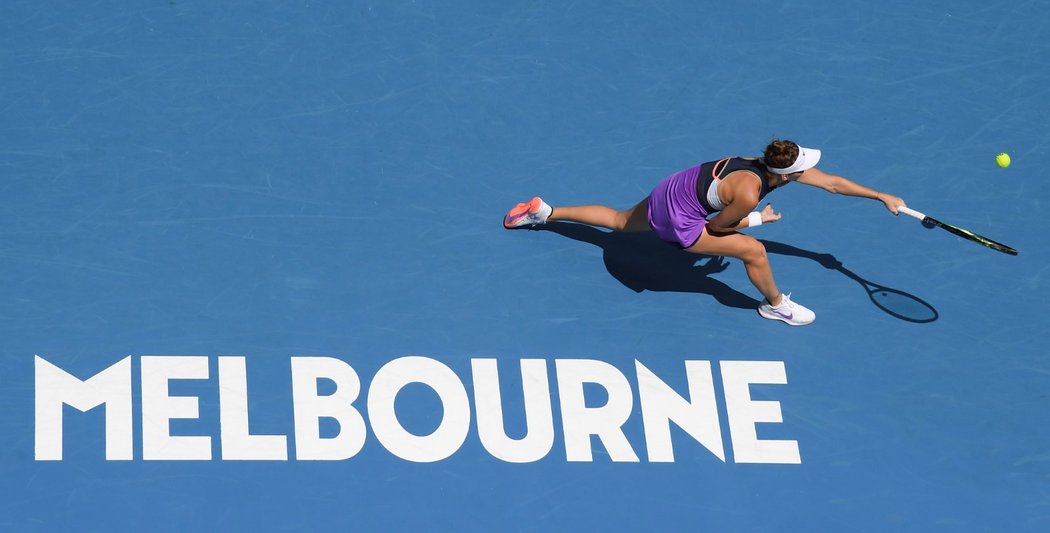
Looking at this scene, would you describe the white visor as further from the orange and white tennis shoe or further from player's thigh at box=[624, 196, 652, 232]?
the orange and white tennis shoe

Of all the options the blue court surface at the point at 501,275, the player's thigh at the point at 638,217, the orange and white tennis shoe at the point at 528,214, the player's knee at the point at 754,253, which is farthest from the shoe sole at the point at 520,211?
the player's knee at the point at 754,253

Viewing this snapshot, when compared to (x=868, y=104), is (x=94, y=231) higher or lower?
lower

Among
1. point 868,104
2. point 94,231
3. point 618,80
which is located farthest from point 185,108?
point 868,104

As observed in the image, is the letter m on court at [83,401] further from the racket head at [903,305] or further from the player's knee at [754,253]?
the racket head at [903,305]

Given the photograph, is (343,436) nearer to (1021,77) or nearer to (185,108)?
(185,108)

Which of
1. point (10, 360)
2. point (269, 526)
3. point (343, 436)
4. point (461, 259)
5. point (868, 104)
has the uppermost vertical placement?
point (868, 104)

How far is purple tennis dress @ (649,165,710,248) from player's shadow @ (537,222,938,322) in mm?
655

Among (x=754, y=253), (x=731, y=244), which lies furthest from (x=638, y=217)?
(x=754, y=253)

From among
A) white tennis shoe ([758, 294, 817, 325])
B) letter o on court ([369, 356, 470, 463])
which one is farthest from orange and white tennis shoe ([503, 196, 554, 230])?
white tennis shoe ([758, 294, 817, 325])

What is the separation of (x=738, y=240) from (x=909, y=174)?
Answer: 196 centimetres

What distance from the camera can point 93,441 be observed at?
819 cm

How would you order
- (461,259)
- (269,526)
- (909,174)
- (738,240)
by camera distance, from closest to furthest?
1. (269,526)
2. (738,240)
3. (461,259)
4. (909,174)

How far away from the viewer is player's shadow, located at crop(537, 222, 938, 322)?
9266 millimetres

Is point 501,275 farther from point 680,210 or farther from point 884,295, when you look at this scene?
point 884,295
